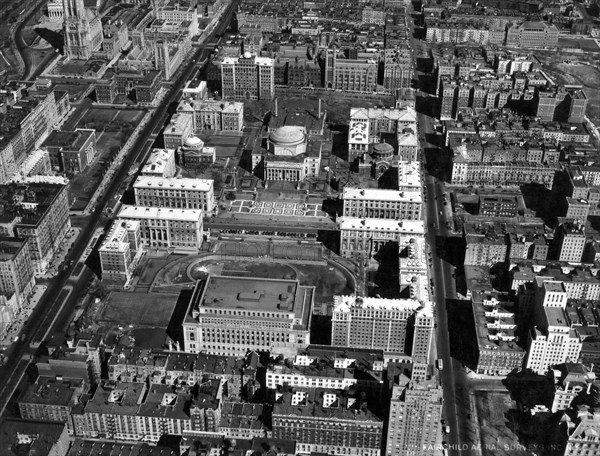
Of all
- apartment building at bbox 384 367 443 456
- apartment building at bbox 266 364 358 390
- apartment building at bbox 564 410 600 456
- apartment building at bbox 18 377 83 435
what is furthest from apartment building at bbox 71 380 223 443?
apartment building at bbox 564 410 600 456

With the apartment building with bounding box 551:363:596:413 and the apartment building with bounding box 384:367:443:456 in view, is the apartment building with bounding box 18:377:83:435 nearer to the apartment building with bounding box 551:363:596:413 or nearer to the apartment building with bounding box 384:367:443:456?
the apartment building with bounding box 384:367:443:456

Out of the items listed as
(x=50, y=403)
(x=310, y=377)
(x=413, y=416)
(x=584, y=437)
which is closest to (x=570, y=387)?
(x=584, y=437)

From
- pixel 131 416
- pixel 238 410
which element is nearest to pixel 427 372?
pixel 238 410

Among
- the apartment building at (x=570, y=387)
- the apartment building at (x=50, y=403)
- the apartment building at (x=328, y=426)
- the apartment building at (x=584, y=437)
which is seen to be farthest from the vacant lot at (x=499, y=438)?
the apartment building at (x=50, y=403)

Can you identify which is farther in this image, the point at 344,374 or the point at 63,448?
the point at 344,374

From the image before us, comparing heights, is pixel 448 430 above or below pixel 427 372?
below

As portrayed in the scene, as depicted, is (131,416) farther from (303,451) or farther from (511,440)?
(511,440)
